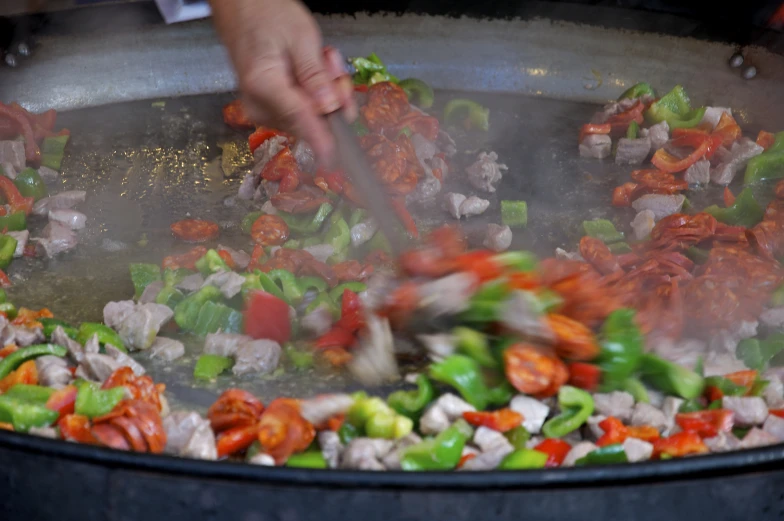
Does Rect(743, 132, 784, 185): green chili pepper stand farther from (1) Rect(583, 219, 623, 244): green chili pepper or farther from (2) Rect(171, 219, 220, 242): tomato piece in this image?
(2) Rect(171, 219, 220, 242): tomato piece

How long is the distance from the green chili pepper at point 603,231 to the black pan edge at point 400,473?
1524 millimetres

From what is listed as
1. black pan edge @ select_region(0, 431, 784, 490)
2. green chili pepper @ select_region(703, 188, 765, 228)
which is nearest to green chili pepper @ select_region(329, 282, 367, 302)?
black pan edge @ select_region(0, 431, 784, 490)

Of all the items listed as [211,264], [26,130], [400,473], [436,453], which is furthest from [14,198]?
[400,473]

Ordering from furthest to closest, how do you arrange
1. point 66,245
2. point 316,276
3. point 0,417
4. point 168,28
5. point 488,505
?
1. point 168,28
2. point 66,245
3. point 316,276
4. point 0,417
5. point 488,505

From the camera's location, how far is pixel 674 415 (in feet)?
6.91

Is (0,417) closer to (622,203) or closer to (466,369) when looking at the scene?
(466,369)

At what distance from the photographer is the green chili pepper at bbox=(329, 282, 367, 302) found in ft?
8.71

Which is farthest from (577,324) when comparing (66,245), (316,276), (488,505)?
(66,245)

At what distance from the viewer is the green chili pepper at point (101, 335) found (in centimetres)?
240

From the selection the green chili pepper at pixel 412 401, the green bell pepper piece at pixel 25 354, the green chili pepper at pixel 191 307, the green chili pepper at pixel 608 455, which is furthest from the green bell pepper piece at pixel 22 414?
the green chili pepper at pixel 608 455

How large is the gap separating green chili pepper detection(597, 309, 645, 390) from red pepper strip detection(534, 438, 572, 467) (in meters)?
0.25

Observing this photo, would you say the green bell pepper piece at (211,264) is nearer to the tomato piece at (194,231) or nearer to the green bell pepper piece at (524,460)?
the tomato piece at (194,231)

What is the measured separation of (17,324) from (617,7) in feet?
10.8

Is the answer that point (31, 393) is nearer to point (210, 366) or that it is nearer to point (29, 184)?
point (210, 366)
